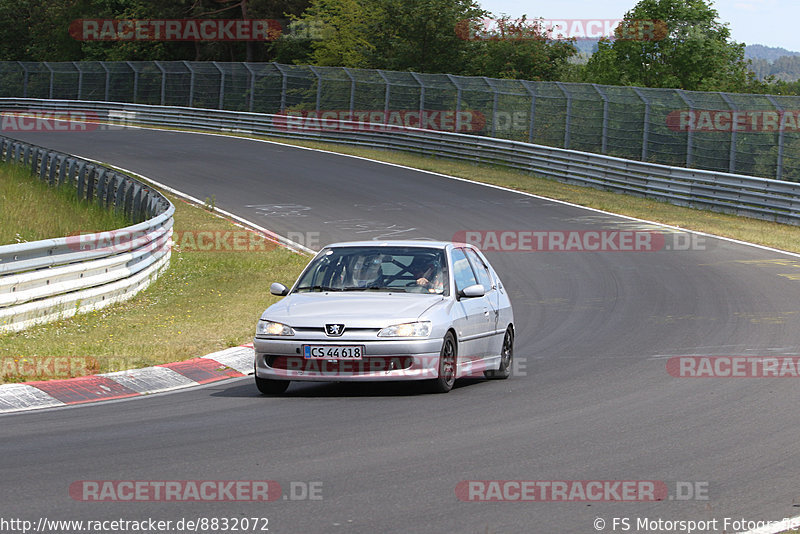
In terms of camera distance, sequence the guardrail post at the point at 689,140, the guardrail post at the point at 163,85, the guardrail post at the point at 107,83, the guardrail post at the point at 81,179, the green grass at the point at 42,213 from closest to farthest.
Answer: the green grass at the point at 42,213
the guardrail post at the point at 81,179
the guardrail post at the point at 689,140
the guardrail post at the point at 163,85
the guardrail post at the point at 107,83

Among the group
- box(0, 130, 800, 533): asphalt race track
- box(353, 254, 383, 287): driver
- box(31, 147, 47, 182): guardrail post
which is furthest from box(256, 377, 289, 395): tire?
box(31, 147, 47, 182): guardrail post

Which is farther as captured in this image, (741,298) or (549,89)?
(549,89)

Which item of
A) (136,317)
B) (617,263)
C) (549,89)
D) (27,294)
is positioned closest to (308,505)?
(27,294)

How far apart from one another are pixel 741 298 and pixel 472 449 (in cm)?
1083

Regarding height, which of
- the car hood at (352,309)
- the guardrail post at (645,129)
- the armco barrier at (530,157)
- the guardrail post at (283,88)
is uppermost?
the guardrail post at (283,88)

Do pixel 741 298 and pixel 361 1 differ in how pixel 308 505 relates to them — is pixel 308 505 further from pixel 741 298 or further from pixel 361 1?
pixel 361 1

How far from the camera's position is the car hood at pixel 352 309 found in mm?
9945

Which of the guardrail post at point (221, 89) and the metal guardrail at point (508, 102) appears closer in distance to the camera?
the metal guardrail at point (508, 102)

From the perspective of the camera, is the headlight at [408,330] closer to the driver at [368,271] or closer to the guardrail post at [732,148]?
the driver at [368,271]

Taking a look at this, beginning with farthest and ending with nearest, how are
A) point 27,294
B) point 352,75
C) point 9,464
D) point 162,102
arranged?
point 162,102
point 352,75
point 27,294
point 9,464

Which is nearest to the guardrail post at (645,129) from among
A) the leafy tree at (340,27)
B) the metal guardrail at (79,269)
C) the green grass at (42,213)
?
the green grass at (42,213)

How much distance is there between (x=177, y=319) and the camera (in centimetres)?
1469

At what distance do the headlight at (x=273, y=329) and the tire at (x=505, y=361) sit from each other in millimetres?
Answer: 2330

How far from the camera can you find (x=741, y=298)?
57.1ft
